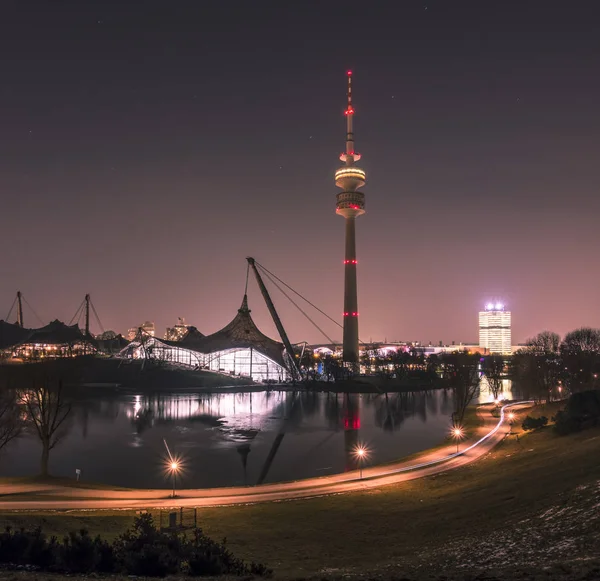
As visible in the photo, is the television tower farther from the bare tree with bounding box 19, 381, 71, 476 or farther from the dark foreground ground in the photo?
the dark foreground ground

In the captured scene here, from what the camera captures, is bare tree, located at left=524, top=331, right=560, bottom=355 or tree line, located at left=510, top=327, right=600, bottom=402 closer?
tree line, located at left=510, top=327, right=600, bottom=402

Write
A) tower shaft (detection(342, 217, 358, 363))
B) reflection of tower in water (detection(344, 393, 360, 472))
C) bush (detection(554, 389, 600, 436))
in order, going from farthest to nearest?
tower shaft (detection(342, 217, 358, 363)) → reflection of tower in water (detection(344, 393, 360, 472)) → bush (detection(554, 389, 600, 436))

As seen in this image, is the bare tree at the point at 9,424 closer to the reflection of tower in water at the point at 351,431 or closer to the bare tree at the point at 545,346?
the reflection of tower in water at the point at 351,431

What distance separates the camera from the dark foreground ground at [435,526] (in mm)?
12305

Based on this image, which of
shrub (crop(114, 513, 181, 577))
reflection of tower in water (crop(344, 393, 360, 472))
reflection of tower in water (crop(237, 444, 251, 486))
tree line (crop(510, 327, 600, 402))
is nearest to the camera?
shrub (crop(114, 513, 181, 577))

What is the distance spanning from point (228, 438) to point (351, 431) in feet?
39.4

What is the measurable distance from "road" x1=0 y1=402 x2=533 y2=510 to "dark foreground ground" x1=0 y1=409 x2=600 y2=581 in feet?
4.44

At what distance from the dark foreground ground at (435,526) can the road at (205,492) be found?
1.35m

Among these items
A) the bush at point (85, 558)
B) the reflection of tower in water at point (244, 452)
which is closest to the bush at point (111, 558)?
the bush at point (85, 558)

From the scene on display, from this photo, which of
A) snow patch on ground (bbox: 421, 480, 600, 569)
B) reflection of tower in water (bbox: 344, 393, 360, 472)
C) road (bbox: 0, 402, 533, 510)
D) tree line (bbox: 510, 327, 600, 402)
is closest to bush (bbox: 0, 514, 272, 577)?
snow patch on ground (bbox: 421, 480, 600, 569)

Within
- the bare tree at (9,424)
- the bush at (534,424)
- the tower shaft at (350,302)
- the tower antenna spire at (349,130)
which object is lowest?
the bush at (534,424)

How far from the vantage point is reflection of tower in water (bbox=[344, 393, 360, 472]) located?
36206 millimetres

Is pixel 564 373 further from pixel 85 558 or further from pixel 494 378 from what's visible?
pixel 85 558

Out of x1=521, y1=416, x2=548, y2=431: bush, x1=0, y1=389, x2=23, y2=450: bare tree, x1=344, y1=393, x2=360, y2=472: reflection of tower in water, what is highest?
x1=0, y1=389, x2=23, y2=450: bare tree
